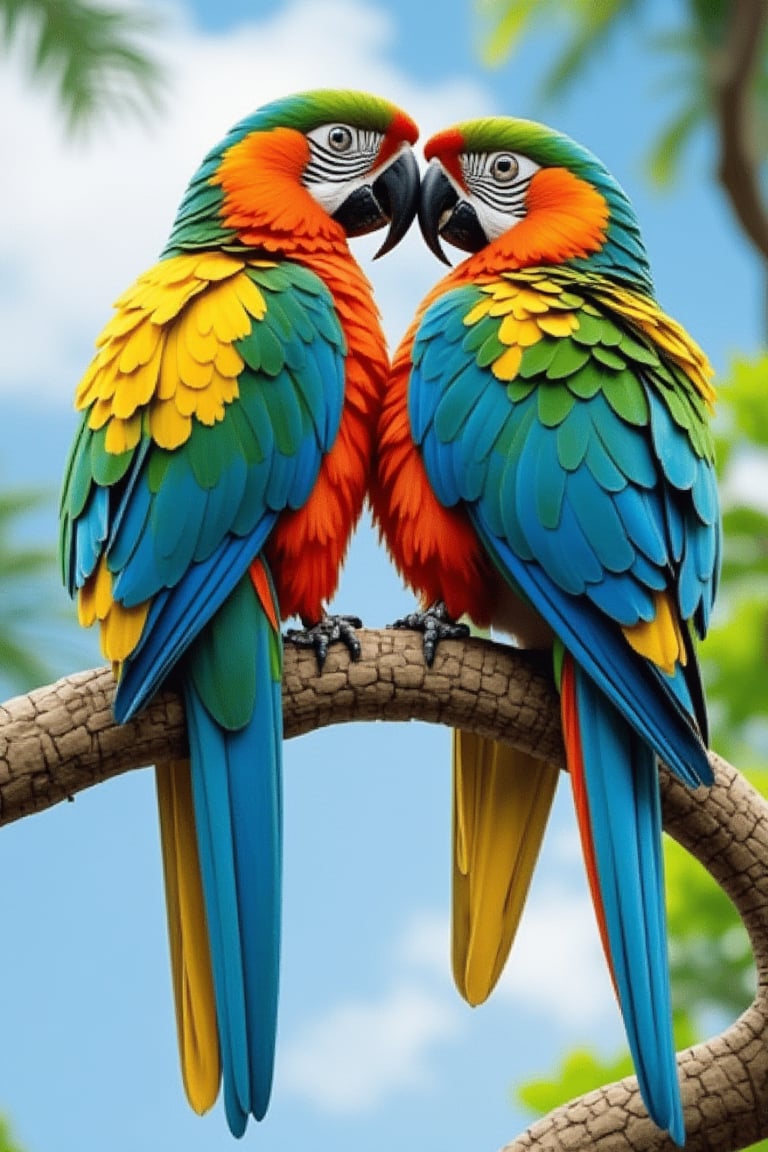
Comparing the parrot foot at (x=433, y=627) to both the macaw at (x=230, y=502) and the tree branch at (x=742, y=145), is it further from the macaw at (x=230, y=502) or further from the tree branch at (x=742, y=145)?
the tree branch at (x=742, y=145)

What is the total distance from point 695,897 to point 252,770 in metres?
2.43

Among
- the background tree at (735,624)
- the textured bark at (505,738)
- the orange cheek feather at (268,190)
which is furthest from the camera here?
the background tree at (735,624)

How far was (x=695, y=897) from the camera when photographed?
3.63m

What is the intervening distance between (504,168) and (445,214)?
80 millimetres

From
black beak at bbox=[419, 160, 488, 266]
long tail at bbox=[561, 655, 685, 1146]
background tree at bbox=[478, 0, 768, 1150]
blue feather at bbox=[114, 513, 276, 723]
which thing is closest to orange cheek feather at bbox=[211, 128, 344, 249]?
black beak at bbox=[419, 160, 488, 266]

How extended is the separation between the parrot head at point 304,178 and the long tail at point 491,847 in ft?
1.84

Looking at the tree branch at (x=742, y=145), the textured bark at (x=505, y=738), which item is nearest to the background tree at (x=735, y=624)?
the tree branch at (x=742, y=145)

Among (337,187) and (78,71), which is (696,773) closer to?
(337,187)

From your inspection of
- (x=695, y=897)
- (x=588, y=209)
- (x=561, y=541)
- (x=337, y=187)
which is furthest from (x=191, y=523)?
(x=695, y=897)

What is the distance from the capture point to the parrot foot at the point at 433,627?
1.53 meters

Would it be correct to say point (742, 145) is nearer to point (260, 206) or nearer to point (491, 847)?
point (260, 206)

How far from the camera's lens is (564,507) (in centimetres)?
148

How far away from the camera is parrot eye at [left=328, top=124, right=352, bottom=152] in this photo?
5.51ft

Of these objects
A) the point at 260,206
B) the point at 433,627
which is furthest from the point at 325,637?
the point at 260,206
